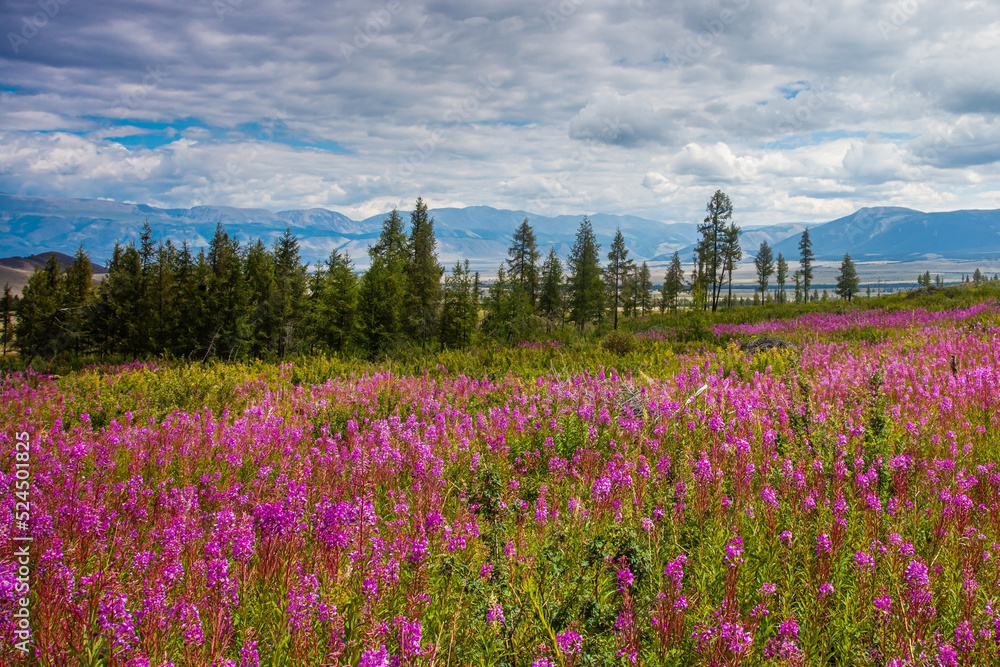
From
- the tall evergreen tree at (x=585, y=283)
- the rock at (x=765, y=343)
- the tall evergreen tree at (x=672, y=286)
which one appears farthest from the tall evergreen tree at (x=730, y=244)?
the rock at (x=765, y=343)

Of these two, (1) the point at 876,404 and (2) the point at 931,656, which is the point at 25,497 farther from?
(1) the point at 876,404

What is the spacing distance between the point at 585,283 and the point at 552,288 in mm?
3124

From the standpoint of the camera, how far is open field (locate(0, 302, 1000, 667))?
2396 mm

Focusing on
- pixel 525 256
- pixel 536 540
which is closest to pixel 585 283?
pixel 525 256

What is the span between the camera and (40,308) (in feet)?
151

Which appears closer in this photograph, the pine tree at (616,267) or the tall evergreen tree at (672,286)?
the pine tree at (616,267)

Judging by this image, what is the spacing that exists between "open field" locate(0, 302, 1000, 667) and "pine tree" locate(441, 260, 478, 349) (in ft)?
79.6

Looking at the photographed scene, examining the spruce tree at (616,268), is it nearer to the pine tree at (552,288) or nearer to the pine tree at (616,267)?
the pine tree at (616,267)

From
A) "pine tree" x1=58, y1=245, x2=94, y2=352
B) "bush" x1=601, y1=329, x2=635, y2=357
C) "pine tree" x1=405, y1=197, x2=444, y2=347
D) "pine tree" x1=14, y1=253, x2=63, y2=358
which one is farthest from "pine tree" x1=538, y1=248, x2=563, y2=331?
"pine tree" x1=14, y1=253, x2=63, y2=358

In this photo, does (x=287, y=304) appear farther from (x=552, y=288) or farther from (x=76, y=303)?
(x=76, y=303)

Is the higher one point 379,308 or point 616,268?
point 616,268

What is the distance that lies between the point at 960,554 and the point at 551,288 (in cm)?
4783

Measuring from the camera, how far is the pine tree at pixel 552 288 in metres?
50.7

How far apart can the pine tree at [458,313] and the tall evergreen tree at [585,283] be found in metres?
19.2
